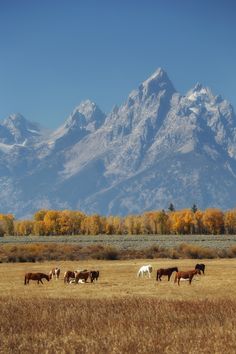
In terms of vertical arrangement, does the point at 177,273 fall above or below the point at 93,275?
below

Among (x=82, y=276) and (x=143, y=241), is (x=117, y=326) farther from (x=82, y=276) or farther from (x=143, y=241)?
(x=143, y=241)

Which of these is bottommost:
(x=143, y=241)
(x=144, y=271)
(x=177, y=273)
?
(x=177, y=273)

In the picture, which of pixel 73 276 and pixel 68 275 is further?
pixel 73 276

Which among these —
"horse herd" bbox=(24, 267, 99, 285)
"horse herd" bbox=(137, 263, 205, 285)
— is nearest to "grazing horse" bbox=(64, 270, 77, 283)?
"horse herd" bbox=(24, 267, 99, 285)

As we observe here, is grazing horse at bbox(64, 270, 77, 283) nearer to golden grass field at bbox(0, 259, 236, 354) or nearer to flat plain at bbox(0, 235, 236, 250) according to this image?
golden grass field at bbox(0, 259, 236, 354)

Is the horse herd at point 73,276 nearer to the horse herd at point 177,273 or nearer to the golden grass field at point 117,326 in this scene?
the horse herd at point 177,273

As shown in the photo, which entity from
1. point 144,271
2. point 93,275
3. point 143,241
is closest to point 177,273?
point 93,275

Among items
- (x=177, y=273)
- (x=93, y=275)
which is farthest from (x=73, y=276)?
(x=177, y=273)

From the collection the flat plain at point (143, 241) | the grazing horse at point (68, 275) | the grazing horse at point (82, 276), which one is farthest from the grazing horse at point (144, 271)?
the flat plain at point (143, 241)

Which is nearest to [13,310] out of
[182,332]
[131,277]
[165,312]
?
[165,312]

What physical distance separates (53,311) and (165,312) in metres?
4.52

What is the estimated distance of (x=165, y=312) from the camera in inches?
901

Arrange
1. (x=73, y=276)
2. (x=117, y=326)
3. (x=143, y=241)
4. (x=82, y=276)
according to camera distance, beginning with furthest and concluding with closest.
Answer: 1. (x=143, y=241)
2. (x=73, y=276)
3. (x=82, y=276)
4. (x=117, y=326)

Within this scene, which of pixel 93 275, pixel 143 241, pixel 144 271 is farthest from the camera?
pixel 143 241
